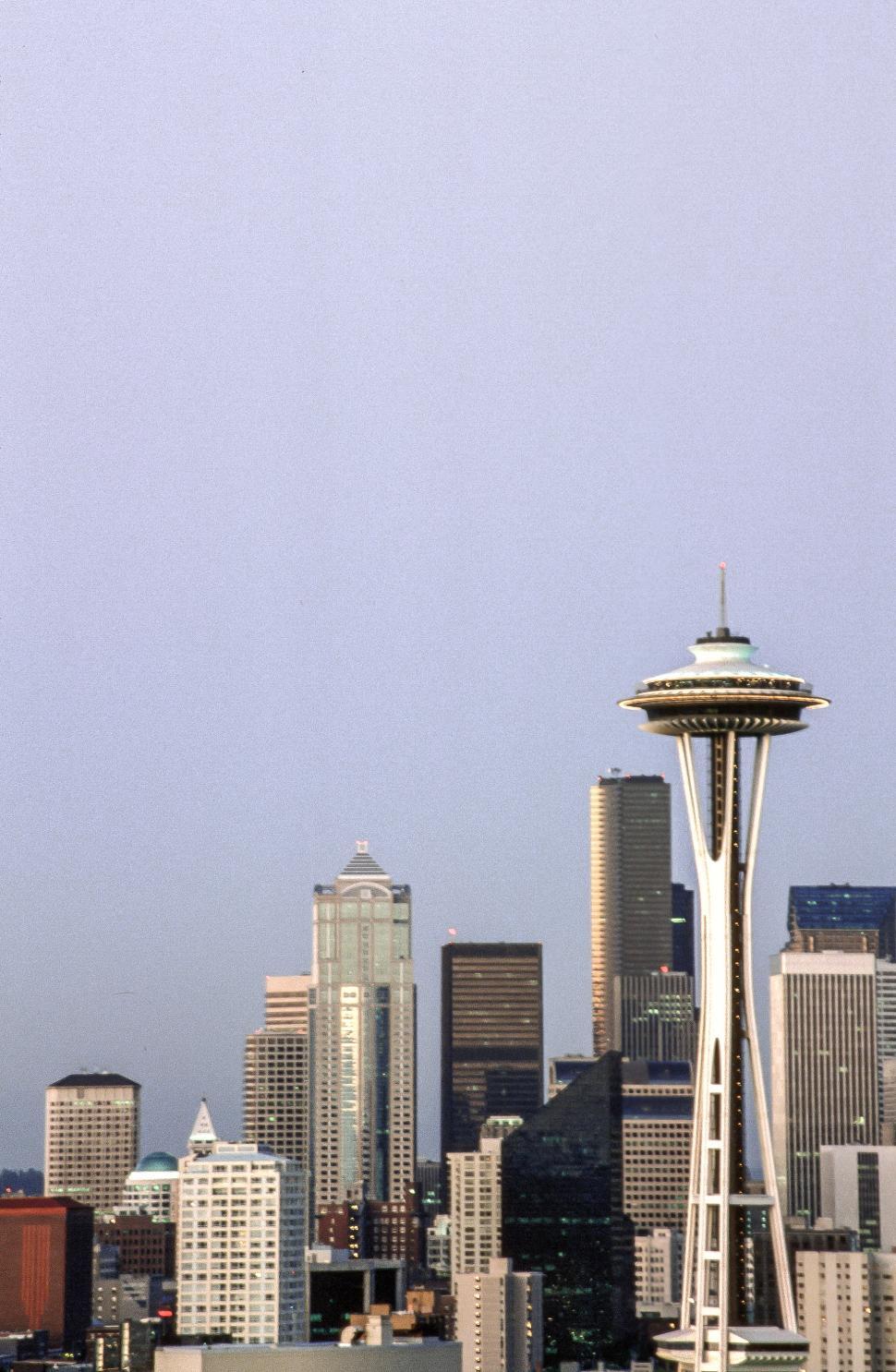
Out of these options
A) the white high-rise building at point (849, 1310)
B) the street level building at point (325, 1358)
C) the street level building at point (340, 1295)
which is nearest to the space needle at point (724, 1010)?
the street level building at point (325, 1358)

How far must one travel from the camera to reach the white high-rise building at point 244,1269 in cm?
18375

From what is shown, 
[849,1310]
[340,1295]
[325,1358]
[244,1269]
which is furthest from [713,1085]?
[244,1269]

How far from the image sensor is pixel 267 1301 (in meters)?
186

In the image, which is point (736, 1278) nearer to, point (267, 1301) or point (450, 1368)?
point (450, 1368)

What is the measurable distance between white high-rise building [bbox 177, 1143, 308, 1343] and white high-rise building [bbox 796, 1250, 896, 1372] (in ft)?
108

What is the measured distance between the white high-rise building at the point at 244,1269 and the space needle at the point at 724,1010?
257ft

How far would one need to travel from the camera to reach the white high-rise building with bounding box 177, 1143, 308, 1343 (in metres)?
184

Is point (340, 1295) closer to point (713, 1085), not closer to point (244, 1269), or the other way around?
point (244, 1269)

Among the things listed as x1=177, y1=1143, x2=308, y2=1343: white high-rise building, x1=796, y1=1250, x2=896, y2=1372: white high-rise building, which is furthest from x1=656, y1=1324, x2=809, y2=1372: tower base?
x1=177, y1=1143, x2=308, y2=1343: white high-rise building

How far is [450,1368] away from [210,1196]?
74.5 metres

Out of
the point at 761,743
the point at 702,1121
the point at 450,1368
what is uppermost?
the point at 761,743

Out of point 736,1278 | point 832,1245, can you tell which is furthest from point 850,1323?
point 736,1278

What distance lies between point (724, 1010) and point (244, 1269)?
97177 millimetres

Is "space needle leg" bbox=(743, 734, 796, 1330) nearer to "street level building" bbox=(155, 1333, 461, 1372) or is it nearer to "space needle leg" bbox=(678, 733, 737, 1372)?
"space needle leg" bbox=(678, 733, 737, 1372)
